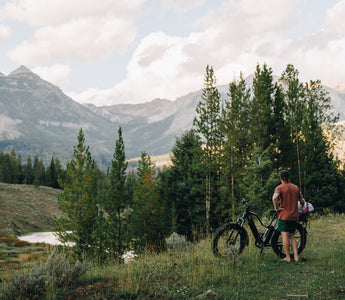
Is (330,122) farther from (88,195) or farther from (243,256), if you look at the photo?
(243,256)

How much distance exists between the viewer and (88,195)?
25016 millimetres

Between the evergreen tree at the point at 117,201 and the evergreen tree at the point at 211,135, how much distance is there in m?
8.75

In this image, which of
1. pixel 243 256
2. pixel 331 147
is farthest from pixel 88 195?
pixel 331 147

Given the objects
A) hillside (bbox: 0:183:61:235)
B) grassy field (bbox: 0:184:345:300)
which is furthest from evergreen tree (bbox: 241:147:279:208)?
hillside (bbox: 0:183:61:235)

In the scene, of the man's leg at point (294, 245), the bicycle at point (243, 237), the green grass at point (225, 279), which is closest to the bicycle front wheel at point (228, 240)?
the bicycle at point (243, 237)

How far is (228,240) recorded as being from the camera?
27.9 ft

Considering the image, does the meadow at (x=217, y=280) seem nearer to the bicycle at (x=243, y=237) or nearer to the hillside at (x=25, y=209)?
the bicycle at (x=243, y=237)

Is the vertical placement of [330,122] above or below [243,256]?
above

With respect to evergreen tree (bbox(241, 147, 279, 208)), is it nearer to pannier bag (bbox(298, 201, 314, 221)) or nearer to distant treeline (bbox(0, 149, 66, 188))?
pannier bag (bbox(298, 201, 314, 221))

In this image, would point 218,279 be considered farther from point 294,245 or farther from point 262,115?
point 262,115

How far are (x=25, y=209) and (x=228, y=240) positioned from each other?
67292 mm

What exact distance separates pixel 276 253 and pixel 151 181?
22879mm

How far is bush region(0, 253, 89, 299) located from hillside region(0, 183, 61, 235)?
48.7 m

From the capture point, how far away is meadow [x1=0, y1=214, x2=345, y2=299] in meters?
Result: 6.01
